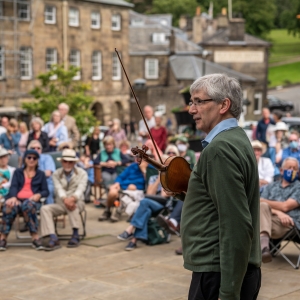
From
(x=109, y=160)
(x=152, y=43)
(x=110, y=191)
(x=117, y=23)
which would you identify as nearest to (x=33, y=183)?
(x=110, y=191)

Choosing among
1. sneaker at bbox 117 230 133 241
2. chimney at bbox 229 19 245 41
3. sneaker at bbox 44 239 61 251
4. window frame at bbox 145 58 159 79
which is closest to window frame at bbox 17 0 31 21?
window frame at bbox 145 58 159 79

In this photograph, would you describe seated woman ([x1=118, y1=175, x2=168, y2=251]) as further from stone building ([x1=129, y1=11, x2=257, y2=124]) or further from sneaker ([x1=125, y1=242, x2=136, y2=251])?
stone building ([x1=129, y1=11, x2=257, y2=124])

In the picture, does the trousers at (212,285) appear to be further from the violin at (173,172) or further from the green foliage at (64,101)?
the green foliage at (64,101)

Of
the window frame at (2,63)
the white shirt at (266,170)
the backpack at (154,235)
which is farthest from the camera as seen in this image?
the window frame at (2,63)

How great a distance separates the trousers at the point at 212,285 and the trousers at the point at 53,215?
648 centimetres

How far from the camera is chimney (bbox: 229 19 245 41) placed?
204ft

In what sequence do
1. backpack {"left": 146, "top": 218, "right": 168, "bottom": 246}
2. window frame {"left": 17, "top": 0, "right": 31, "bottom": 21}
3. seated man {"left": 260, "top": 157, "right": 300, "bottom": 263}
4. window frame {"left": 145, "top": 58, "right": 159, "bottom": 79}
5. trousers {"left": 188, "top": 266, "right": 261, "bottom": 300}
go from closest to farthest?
trousers {"left": 188, "top": 266, "right": 261, "bottom": 300}
seated man {"left": 260, "top": 157, "right": 300, "bottom": 263}
backpack {"left": 146, "top": 218, "right": 168, "bottom": 246}
window frame {"left": 17, "top": 0, "right": 31, "bottom": 21}
window frame {"left": 145, "top": 58, "right": 159, "bottom": 79}

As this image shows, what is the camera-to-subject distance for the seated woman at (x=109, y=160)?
14.1 meters

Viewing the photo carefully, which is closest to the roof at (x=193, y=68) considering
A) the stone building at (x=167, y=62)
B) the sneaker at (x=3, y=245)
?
the stone building at (x=167, y=62)

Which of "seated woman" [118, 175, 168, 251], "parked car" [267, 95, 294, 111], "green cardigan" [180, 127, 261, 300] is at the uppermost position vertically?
"green cardigan" [180, 127, 261, 300]

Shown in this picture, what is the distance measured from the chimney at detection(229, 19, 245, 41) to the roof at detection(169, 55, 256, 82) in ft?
10.2

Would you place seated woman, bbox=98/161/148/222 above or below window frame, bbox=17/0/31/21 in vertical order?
A: below

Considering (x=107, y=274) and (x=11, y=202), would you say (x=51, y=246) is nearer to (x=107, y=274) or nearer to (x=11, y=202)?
(x=11, y=202)

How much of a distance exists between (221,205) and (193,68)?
178 feet
